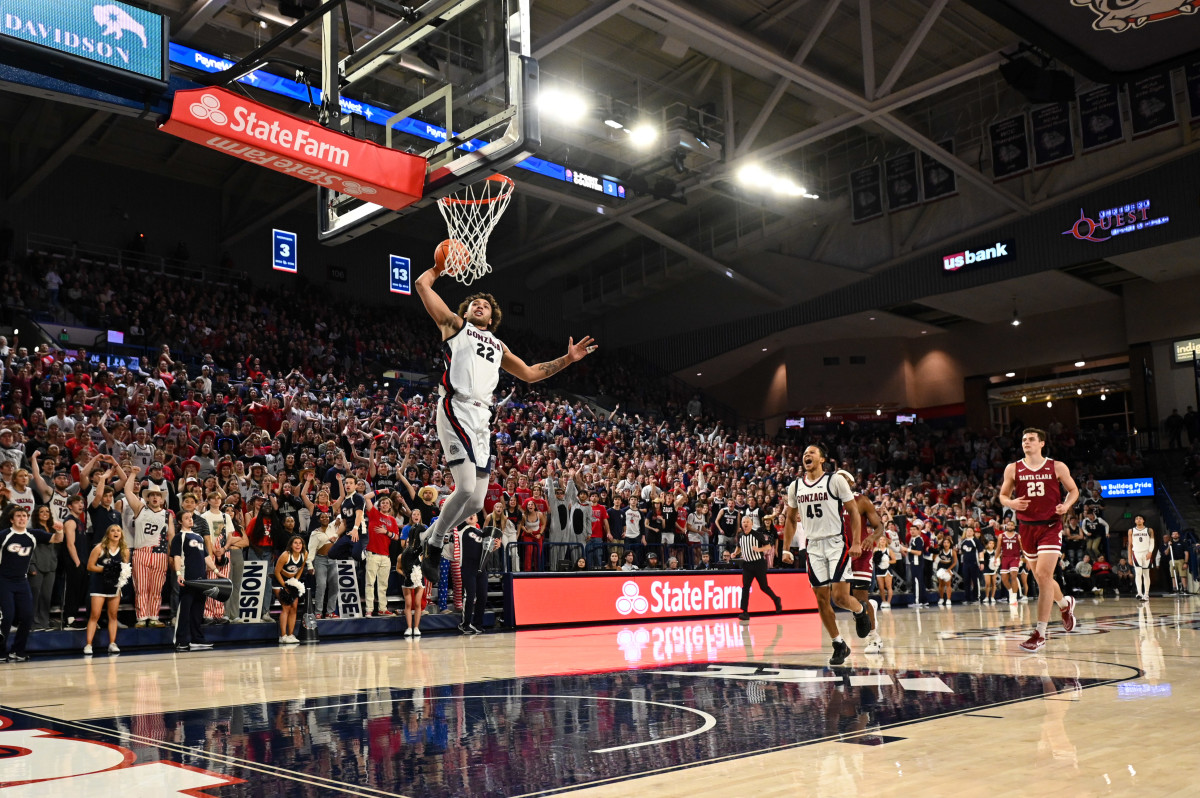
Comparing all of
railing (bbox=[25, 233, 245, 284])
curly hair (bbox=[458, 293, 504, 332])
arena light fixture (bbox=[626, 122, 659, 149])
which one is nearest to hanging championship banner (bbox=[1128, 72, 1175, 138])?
arena light fixture (bbox=[626, 122, 659, 149])

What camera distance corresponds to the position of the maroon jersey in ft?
31.9

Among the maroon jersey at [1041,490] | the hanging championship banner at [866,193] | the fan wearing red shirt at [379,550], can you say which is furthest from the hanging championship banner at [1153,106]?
the fan wearing red shirt at [379,550]

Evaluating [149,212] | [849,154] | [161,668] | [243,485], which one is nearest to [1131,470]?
[849,154]

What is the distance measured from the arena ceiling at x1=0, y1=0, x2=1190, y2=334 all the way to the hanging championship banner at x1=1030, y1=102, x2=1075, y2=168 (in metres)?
2.30

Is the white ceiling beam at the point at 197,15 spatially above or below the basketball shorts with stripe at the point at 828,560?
above

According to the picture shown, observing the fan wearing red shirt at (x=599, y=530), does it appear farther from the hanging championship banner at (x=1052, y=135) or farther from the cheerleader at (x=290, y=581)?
the hanging championship banner at (x=1052, y=135)

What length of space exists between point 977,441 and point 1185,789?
116 ft

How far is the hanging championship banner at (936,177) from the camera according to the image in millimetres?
30375

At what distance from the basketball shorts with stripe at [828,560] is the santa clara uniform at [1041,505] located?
91.0 inches

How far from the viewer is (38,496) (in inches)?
494

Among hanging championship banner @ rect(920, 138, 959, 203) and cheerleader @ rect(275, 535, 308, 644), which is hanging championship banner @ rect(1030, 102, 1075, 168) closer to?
hanging championship banner @ rect(920, 138, 959, 203)

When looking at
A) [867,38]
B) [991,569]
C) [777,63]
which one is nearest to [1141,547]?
[991,569]

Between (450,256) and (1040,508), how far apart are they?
21.3ft

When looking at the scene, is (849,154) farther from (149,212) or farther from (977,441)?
(149,212)
